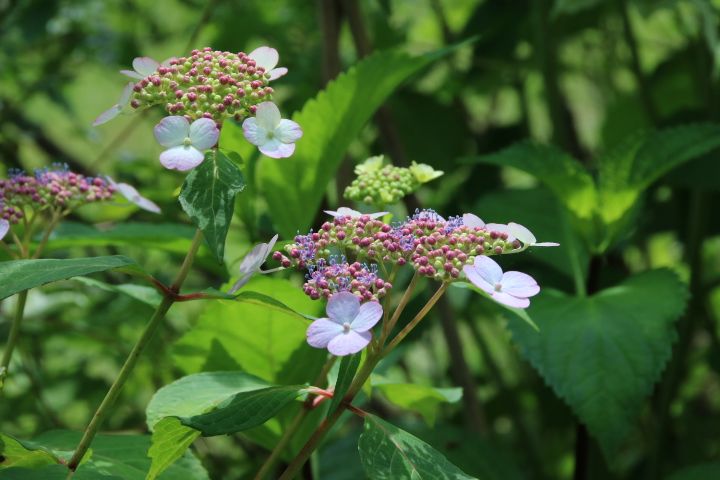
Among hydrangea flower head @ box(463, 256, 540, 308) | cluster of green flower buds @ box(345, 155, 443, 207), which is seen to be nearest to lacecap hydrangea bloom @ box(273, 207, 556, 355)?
hydrangea flower head @ box(463, 256, 540, 308)

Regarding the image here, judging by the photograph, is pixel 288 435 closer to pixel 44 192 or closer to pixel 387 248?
pixel 387 248

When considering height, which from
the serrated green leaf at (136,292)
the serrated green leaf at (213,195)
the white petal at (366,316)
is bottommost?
the serrated green leaf at (136,292)

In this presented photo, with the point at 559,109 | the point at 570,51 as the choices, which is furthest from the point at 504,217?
the point at 570,51

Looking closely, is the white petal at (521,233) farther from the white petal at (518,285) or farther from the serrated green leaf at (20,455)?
the serrated green leaf at (20,455)

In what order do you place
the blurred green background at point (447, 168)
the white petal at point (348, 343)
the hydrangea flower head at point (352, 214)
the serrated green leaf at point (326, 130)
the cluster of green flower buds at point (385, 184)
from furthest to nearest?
the blurred green background at point (447, 168) → the serrated green leaf at point (326, 130) → the cluster of green flower buds at point (385, 184) → the hydrangea flower head at point (352, 214) → the white petal at point (348, 343)

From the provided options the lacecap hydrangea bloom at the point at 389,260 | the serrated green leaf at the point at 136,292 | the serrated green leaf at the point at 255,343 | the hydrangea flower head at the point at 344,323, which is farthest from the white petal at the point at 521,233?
the serrated green leaf at the point at 136,292

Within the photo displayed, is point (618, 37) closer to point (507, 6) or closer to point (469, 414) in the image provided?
point (507, 6)
